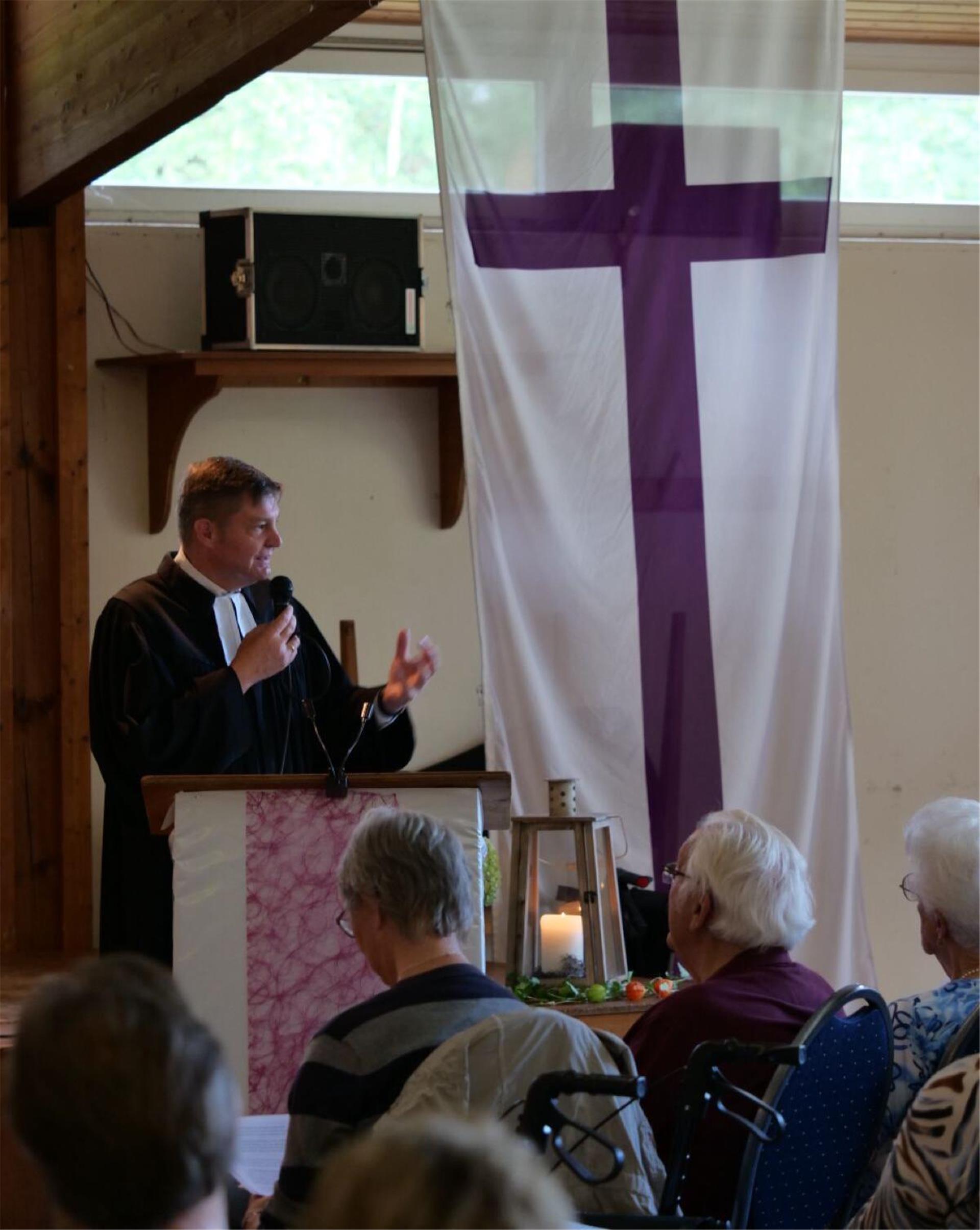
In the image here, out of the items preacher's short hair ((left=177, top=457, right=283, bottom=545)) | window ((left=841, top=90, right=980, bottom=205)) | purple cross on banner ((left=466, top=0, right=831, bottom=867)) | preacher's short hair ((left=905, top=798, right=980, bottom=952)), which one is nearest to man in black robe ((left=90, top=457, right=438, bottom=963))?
preacher's short hair ((left=177, top=457, right=283, bottom=545))

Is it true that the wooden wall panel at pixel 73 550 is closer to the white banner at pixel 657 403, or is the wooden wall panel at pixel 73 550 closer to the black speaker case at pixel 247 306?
the black speaker case at pixel 247 306

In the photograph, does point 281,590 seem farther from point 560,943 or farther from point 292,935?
point 560,943

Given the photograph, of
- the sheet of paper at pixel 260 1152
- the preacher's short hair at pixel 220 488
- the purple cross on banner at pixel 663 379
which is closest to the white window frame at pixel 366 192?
the purple cross on banner at pixel 663 379

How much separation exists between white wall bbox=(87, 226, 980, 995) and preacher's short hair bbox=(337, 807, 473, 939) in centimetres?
276

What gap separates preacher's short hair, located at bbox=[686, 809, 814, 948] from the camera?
2330mm

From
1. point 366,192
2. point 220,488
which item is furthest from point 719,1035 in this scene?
point 366,192

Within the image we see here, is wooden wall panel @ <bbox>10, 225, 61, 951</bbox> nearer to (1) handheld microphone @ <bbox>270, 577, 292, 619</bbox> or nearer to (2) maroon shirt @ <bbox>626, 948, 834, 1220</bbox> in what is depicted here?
(1) handheld microphone @ <bbox>270, 577, 292, 619</bbox>

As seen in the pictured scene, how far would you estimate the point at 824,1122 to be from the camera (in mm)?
→ 2031

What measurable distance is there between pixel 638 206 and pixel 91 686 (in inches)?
57.5

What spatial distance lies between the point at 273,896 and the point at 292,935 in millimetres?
69

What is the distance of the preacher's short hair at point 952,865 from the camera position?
93.7 inches

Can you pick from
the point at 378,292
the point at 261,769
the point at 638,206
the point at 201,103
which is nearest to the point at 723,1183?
the point at 261,769

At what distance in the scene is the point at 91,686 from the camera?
3225mm

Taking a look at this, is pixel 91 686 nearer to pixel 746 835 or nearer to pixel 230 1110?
pixel 746 835
